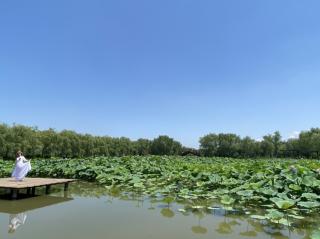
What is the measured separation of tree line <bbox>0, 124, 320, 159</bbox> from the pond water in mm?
25630

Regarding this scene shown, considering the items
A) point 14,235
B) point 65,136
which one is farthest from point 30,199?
point 65,136

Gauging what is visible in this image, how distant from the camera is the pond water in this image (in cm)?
539

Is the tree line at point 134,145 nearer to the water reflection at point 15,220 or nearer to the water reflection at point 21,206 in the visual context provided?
the water reflection at point 21,206

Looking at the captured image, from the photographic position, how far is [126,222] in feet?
20.4

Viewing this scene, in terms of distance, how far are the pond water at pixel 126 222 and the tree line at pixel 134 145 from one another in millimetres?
25630

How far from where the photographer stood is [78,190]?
10.7 m

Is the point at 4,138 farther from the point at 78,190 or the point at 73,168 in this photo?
the point at 78,190

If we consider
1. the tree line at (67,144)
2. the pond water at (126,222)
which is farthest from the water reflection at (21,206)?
the tree line at (67,144)

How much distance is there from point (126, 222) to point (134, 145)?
5725 centimetres

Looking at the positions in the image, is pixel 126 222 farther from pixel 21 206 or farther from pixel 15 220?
pixel 21 206

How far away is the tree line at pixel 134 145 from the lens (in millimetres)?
33562

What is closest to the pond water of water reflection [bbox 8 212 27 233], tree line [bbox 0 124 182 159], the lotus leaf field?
water reflection [bbox 8 212 27 233]

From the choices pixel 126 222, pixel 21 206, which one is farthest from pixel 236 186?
pixel 21 206

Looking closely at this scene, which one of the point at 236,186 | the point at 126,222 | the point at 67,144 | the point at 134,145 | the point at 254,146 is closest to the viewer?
the point at 126,222
